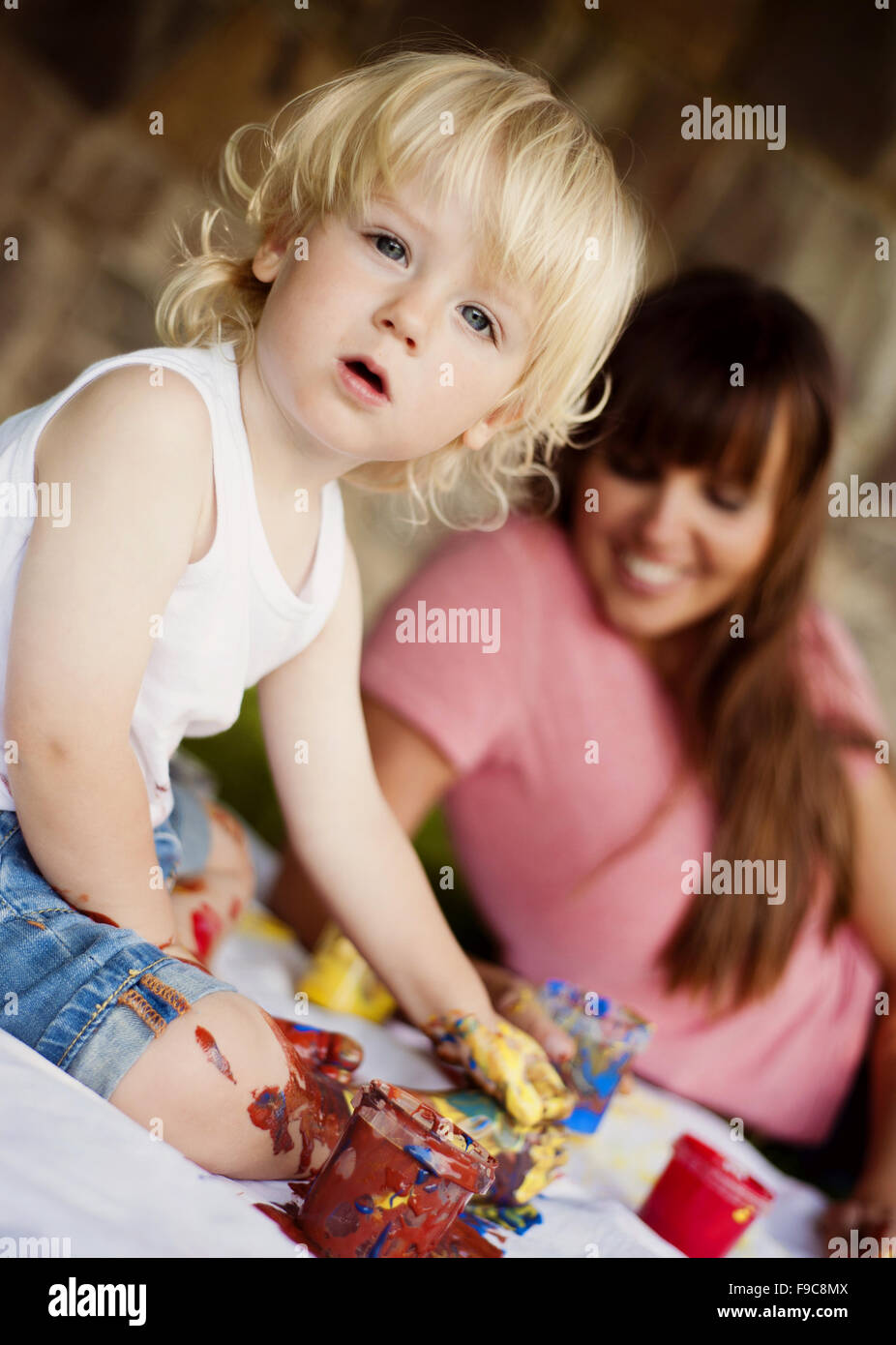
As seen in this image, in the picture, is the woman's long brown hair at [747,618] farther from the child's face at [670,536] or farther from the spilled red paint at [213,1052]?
the spilled red paint at [213,1052]

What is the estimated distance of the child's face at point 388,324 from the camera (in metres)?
0.72

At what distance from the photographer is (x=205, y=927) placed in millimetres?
1004

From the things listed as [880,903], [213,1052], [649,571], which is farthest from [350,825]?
[880,903]

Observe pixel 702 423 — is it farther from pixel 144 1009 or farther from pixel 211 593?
pixel 144 1009

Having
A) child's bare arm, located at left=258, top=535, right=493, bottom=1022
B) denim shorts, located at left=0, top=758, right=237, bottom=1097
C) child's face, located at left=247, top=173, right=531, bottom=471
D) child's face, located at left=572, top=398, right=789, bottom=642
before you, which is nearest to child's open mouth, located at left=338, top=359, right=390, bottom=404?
child's face, located at left=247, top=173, right=531, bottom=471

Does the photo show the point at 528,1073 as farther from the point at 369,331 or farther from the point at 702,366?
the point at 702,366

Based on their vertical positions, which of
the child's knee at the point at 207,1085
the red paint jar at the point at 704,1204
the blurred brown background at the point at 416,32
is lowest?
the red paint jar at the point at 704,1204

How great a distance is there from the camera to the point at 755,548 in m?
1.32

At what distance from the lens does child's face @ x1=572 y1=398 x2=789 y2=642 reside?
1266mm

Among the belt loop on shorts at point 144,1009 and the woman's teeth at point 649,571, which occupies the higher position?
the woman's teeth at point 649,571

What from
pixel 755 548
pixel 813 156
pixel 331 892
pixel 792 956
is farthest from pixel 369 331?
pixel 813 156

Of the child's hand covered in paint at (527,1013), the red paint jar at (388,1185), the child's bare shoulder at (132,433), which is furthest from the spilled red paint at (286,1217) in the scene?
the child's bare shoulder at (132,433)

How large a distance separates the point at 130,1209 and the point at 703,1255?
1.68 ft

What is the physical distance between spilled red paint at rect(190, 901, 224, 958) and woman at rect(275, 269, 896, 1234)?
0.21 m
